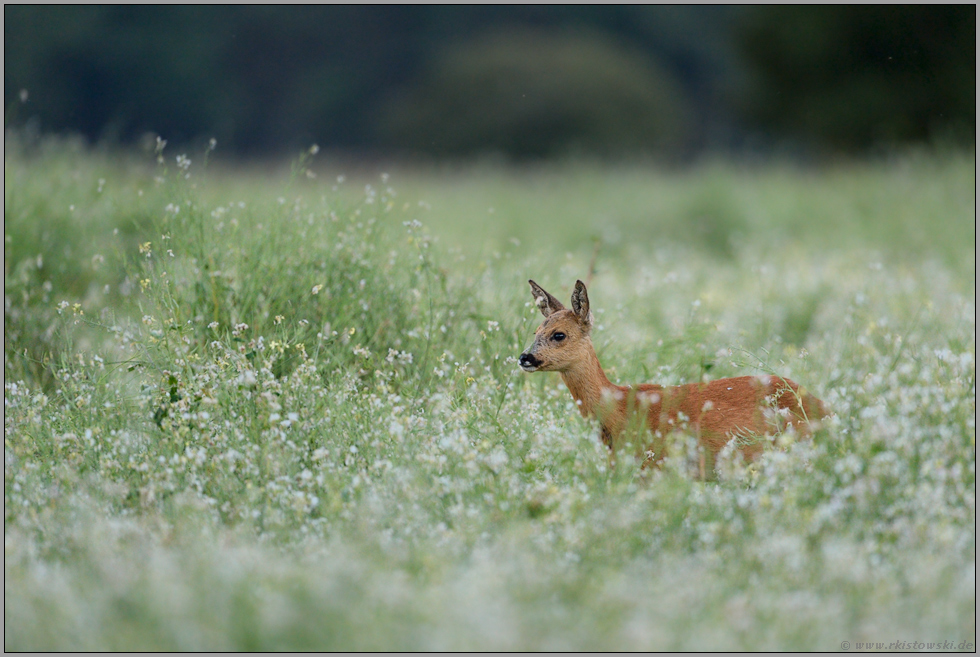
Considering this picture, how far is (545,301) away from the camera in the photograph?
5.04 meters

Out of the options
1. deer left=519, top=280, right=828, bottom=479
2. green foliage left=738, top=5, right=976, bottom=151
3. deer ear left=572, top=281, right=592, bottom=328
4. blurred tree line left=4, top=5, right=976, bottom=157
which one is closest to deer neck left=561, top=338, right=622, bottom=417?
deer left=519, top=280, right=828, bottom=479

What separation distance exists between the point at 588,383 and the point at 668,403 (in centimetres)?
40

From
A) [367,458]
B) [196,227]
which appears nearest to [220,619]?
[367,458]

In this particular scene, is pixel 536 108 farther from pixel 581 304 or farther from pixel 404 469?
pixel 404 469

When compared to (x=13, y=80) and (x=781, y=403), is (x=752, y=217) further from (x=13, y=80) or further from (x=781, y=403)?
(x=13, y=80)

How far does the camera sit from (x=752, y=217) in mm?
13039

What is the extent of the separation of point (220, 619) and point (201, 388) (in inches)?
76.5

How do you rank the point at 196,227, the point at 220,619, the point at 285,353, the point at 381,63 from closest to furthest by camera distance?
the point at 220,619, the point at 285,353, the point at 196,227, the point at 381,63

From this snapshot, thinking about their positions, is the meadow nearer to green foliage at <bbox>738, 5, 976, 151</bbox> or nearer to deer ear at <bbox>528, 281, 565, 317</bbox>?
deer ear at <bbox>528, 281, 565, 317</bbox>

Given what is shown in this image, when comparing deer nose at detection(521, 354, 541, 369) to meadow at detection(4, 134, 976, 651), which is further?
deer nose at detection(521, 354, 541, 369)

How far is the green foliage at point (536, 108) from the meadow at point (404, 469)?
24.0 meters

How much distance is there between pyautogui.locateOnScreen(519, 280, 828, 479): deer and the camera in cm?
459

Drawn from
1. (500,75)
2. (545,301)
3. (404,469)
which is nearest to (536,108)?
(500,75)

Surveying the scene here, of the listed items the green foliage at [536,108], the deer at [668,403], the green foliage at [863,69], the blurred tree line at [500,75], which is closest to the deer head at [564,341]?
the deer at [668,403]
